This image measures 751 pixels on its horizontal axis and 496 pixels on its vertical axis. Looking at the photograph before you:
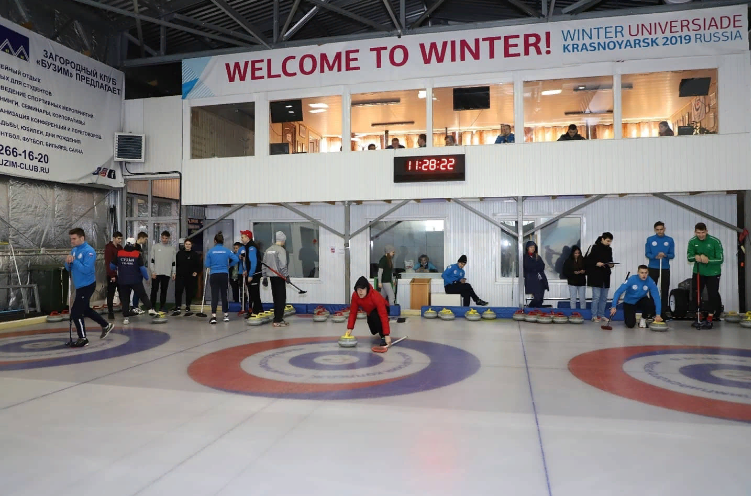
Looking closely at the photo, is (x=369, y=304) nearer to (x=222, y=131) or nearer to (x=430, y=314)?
(x=430, y=314)

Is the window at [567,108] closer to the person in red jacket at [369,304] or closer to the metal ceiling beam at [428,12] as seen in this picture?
the metal ceiling beam at [428,12]

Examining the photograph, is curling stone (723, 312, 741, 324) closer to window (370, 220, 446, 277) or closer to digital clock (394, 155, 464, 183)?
digital clock (394, 155, 464, 183)

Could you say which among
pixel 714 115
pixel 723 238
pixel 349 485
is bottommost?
pixel 349 485

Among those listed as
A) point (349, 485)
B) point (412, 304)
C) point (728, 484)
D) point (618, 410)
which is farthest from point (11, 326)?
point (728, 484)

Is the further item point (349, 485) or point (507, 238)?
point (507, 238)

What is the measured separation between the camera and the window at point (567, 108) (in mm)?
11836

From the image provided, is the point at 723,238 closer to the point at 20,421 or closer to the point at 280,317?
the point at 280,317

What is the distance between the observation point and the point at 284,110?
13.6 metres

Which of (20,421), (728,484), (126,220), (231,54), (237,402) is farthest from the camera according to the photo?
(126,220)

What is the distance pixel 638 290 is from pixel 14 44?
14.6 metres

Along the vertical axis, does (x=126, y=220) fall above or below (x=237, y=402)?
above

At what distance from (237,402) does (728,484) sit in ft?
14.0

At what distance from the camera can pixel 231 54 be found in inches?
536

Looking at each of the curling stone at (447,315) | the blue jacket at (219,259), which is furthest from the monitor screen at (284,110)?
the curling stone at (447,315)
